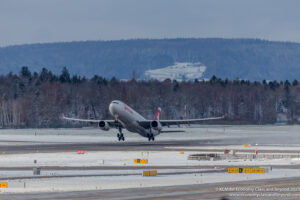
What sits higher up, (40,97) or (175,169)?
(40,97)

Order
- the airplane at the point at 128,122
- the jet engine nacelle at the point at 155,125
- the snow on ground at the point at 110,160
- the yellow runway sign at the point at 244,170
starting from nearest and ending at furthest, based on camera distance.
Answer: the yellow runway sign at the point at 244,170
the snow on ground at the point at 110,160
the airplane at the point at 128,122
the jet engine nacelle at the point at 155,125

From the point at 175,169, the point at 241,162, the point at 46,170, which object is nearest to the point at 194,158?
the point at 241,162

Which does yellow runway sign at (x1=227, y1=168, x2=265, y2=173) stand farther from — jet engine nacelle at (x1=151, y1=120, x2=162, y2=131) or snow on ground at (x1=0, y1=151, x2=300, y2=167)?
jet engine nacelle at (x1=151, y1=120, x2=162, y2=131)

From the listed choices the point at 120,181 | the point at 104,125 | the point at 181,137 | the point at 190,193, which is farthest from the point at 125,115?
the point at 190,193

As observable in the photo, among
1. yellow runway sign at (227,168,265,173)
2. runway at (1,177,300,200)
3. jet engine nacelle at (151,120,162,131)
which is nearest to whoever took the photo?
runway at (1,177,300,200)

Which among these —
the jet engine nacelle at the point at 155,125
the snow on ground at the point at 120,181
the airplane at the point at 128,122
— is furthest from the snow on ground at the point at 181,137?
the snow on ground at the point at 120,181

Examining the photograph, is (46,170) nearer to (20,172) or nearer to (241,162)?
(20,172)

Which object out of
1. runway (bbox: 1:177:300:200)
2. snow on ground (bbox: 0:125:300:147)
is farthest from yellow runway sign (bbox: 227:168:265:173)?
snow on ground (bbox: 0:125:300:147)

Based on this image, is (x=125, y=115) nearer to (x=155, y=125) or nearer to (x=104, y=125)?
(x=104, y=125)

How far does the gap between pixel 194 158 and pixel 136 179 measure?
17144 millimetres

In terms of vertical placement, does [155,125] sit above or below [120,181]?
above

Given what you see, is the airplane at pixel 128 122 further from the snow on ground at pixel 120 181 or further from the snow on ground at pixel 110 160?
the snow on ground at pixel 120 181

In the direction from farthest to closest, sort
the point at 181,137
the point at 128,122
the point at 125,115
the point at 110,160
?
the point at 181,137
the point at 128,122
the point at 125,115
the point at 110,160

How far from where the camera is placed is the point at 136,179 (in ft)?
141
